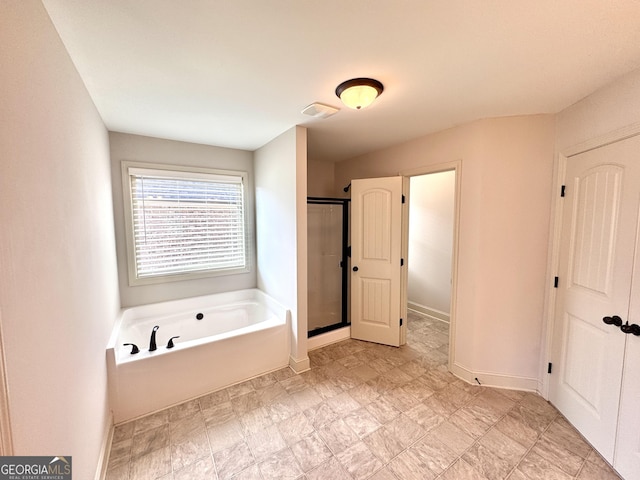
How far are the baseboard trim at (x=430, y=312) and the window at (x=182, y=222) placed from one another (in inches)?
111

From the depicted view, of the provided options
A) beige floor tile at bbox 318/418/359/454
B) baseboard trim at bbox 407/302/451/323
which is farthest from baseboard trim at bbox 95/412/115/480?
baseboard trim at bbox 407/302/451/323

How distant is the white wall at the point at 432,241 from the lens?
3.77 meters

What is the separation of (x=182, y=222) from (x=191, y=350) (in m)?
1.51

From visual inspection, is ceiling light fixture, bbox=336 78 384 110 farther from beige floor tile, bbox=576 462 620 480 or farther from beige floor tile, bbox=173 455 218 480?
beige floor tile, bbox=576 462 620 480

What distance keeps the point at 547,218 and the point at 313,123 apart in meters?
2.18

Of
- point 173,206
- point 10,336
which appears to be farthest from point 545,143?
point 173,206

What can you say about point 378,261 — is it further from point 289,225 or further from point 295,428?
point 295,428

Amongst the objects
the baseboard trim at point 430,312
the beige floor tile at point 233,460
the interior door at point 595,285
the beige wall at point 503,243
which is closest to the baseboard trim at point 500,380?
the beige wall at point 503,243

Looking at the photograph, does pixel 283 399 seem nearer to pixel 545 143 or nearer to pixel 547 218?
pixel 547 218

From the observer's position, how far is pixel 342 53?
136 cm

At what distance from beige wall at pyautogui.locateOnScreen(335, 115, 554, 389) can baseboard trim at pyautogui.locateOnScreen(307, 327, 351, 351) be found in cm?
130

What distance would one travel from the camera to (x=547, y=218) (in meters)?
2.11

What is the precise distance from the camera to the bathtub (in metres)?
1.96

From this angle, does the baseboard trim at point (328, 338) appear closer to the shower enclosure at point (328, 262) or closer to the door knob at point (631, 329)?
the shower enclosure at point (328, 262)
